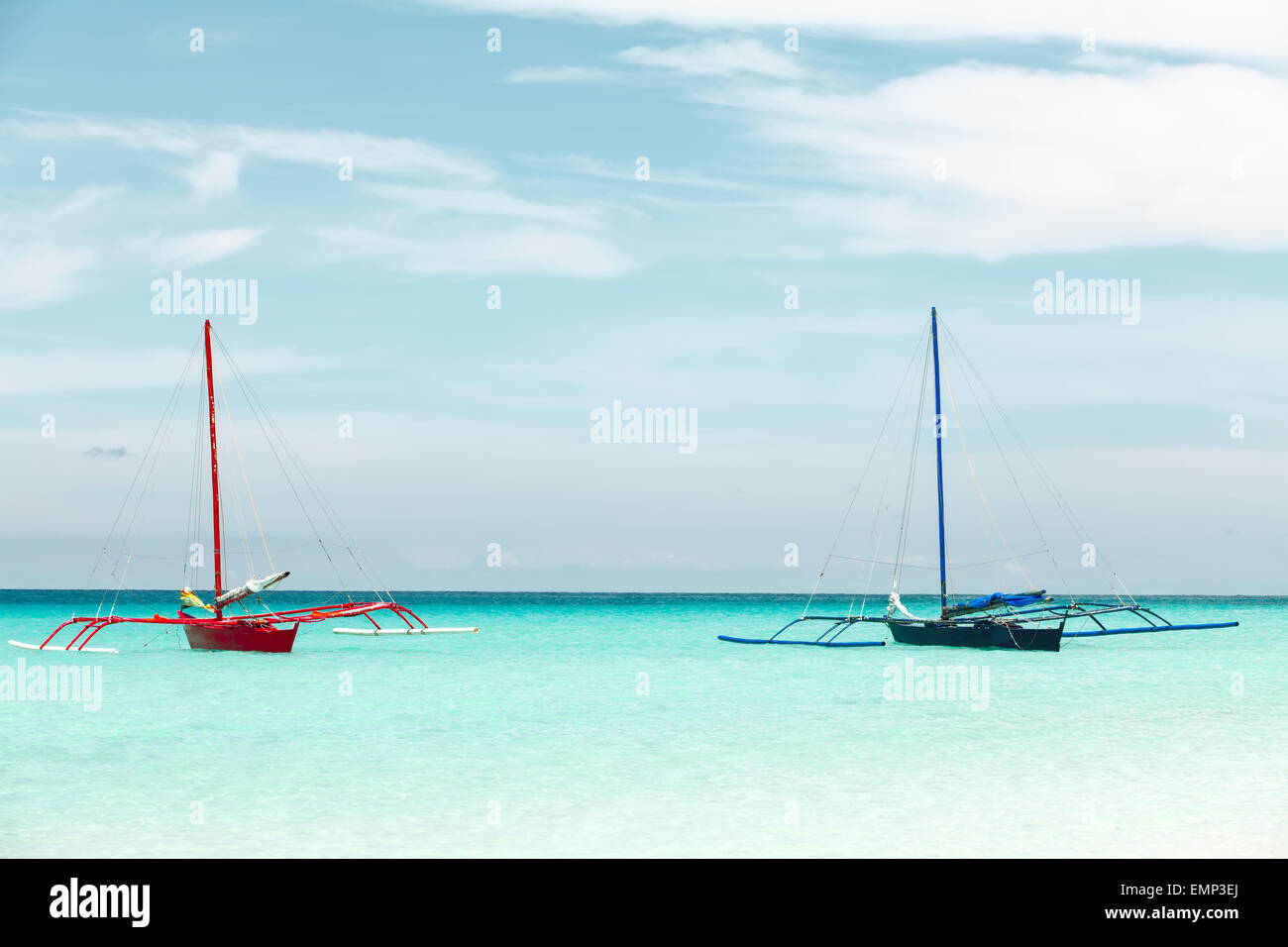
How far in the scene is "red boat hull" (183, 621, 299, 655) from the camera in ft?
123

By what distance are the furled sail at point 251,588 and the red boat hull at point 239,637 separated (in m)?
0.86

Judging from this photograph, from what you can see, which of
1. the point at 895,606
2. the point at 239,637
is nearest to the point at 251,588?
the point at 239,637

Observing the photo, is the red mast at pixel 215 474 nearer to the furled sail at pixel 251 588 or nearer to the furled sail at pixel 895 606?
the furled sail at pixel 251 588

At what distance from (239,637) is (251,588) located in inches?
113

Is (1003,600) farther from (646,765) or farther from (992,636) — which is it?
(646,765)

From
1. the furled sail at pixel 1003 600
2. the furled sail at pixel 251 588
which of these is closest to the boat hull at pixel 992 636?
the furled sail at pixel 1003 600

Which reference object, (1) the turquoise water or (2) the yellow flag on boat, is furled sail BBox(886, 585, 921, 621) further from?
(2) the yellow flag on boat

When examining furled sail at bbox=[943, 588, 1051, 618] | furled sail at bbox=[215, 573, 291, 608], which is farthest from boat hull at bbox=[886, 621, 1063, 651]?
furled sail at bbox=[215, 573, 291, 608]

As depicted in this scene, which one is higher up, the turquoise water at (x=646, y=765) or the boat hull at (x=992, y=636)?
the turquoise water at (x=646, y=765)

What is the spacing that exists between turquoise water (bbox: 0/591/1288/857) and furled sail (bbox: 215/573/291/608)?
3334 millimetres

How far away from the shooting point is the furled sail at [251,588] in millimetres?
35719
